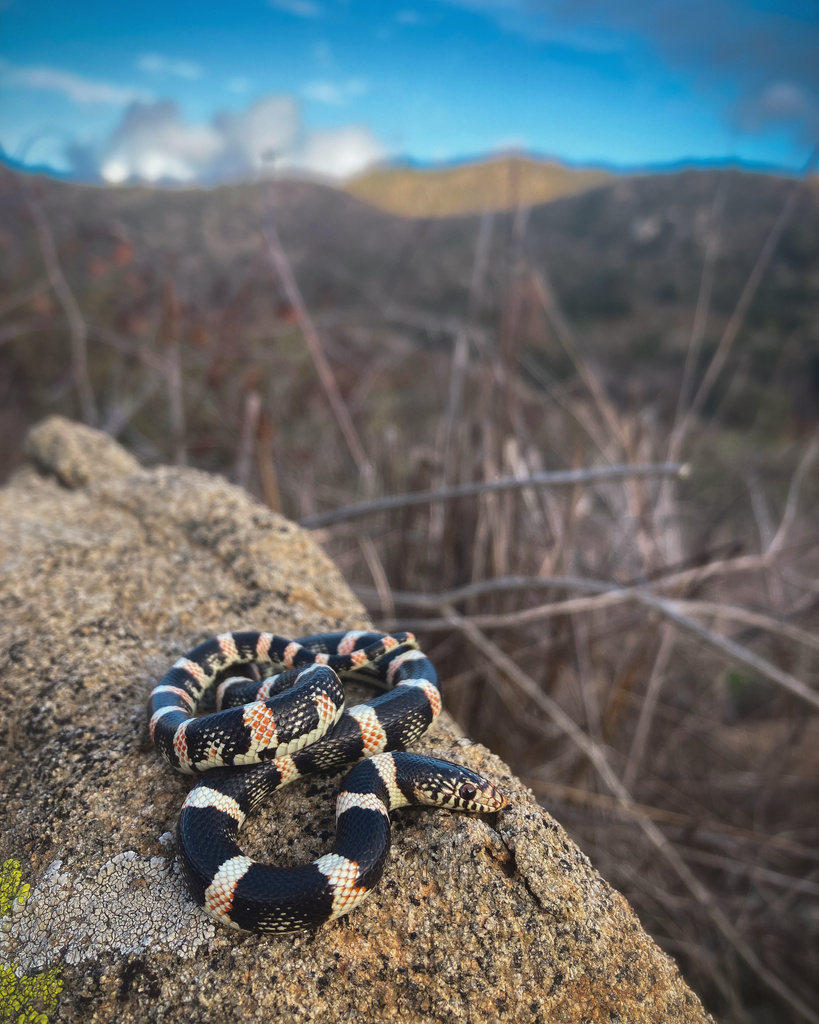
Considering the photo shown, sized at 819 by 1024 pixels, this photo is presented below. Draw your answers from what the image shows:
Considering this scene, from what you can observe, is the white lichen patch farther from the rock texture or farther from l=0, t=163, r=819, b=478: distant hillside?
l=0, t=163, r=819, b=478: distant hillside

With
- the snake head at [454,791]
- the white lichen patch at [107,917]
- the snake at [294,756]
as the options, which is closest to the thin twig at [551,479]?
the snake at [294,756]

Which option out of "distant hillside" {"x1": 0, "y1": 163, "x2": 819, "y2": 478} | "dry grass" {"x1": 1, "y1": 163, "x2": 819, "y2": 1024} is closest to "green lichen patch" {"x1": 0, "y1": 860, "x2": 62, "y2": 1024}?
"dry grass" {"x1": 1, "y1": 163, "x2": 819, "y2": 1024}

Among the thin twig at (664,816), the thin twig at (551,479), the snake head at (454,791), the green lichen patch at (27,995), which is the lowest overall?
the thin twig at (664,816)

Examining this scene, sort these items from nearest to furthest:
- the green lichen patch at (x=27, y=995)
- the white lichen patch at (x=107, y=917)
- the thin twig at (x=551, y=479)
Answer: the green lichen patch at (x=27, y=995)
the white lichen patch at (x=107, y=917)
the thin twig at (x=551, y=479)

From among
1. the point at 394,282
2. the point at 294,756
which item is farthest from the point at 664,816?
the point at 394,282

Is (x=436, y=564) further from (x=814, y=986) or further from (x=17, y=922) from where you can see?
(x=814, y=986)

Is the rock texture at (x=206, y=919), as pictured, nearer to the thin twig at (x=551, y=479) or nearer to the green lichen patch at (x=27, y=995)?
the green lichen patch at (x=27, y=995)

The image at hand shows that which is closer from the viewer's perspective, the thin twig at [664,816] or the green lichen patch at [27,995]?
the green lichen patch at [27,995]

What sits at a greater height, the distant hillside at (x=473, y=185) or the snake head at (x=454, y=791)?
the distant hillside at (x=473, y=185)

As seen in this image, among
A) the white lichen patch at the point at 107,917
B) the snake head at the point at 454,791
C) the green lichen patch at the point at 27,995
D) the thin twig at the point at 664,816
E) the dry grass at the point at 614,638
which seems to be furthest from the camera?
the dry grass at the point at 614,638

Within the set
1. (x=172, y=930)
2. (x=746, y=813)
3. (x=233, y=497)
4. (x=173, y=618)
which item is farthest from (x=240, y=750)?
(x=746, y=813)
